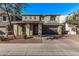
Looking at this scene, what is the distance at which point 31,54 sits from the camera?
9.08m

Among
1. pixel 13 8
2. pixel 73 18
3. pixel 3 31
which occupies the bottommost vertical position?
pixel 3 31

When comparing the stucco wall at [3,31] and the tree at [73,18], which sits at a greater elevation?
the tree at [73,18]

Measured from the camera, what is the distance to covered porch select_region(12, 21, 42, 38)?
9.13m

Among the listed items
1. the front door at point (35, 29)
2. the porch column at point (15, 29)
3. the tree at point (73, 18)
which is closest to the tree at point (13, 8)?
the porch column at point (15, 29)

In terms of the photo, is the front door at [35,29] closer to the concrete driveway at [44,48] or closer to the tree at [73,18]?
the concrete driveway at [44,48]

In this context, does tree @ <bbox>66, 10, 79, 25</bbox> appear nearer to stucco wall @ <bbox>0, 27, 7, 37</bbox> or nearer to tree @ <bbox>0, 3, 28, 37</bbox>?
tree @ <bbox>0, 3, 28, 37</bbox>

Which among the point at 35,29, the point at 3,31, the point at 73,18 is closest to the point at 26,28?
the point at 35,29

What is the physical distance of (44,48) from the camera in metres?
9.13

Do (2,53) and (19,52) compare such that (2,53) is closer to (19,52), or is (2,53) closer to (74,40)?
(19,52)

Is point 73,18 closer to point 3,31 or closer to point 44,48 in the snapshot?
point 44,48

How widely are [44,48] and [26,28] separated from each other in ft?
2.07

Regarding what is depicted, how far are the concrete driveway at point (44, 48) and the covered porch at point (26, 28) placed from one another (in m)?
0.23

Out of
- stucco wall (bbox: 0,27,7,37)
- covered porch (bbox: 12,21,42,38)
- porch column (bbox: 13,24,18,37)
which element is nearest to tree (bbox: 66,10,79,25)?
covered porch (bbox: 12,21,42,38)

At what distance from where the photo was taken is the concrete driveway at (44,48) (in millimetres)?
9086
